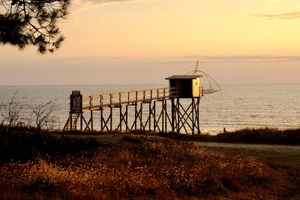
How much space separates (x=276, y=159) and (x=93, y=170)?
9.08 metres

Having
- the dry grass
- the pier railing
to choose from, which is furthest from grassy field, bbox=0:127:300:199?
the pier railing

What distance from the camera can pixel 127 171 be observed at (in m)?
13.5

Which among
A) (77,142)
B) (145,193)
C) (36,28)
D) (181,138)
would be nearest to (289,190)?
(145,193)

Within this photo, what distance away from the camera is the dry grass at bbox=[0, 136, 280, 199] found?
11.4 metres

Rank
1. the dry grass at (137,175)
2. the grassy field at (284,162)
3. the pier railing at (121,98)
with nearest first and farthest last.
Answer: the dry grass at (137,175) < the grassy field at (284,162) < the pier railing at (121,98)

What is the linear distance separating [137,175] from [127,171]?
524 mm

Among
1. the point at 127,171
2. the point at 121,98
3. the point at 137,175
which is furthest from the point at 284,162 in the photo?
the point at 121,98

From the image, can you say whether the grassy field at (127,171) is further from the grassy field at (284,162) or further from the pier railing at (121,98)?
the pier railing at (121,98)

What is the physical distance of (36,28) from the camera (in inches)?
645

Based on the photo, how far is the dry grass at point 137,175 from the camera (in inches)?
448

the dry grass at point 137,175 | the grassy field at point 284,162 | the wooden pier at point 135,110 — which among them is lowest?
the grassy field at point 284,162

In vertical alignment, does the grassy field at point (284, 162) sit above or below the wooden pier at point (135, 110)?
below

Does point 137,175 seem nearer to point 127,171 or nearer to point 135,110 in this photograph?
point 127,171

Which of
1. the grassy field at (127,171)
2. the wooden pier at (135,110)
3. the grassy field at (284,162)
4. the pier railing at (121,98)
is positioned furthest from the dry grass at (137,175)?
the pier railing at (121,98)
